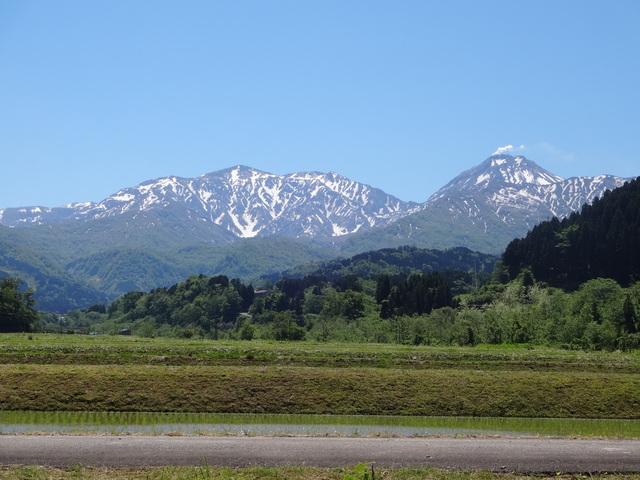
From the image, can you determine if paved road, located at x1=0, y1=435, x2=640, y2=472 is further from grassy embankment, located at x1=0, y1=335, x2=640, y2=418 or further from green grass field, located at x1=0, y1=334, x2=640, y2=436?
grassy embankment, located at x1=0, y1=335, x2=640, y2=418

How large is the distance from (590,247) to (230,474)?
166424 mm

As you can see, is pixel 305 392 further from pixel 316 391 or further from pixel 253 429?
pixel 253 429

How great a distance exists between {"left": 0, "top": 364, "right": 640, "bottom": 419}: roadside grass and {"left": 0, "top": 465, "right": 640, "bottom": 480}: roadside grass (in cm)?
2070

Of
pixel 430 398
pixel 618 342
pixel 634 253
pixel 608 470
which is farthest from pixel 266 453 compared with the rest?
pixel 634 253

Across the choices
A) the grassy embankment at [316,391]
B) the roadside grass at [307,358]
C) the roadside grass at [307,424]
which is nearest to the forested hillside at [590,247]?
the roadside grass at [307,358]

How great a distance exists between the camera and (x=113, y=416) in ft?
147

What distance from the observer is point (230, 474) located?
2691 cm

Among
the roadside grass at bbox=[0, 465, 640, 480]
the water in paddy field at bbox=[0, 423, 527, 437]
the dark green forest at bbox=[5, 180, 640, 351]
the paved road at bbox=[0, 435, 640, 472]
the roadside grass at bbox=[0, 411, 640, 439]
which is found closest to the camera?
the roadside grass at bbox=[0, 465, 640, 480]

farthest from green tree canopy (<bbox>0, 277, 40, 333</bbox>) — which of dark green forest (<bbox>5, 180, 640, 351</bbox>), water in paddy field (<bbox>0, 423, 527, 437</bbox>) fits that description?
water in paddy field (<bbox>0, 423, 527, 437</bbox>)

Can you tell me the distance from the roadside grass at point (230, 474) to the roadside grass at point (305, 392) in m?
20.7

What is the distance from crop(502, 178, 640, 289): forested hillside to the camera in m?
167

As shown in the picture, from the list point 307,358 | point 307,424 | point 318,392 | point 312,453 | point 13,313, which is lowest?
point 307,424

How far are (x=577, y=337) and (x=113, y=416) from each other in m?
75.6

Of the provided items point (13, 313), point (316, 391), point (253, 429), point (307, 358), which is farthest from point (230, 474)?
point (13, 313)
